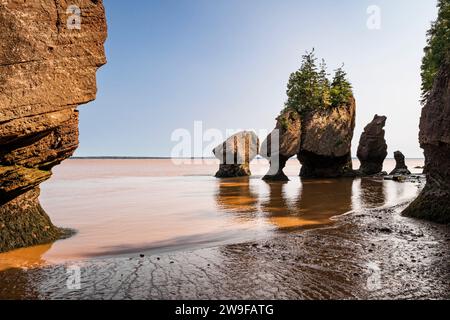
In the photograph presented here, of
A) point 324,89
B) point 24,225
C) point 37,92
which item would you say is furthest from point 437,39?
point 24,225

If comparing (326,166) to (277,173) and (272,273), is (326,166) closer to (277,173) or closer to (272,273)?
(277,173)

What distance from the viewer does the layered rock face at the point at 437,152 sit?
11398mm

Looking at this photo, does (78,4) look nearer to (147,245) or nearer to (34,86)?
(34,86)

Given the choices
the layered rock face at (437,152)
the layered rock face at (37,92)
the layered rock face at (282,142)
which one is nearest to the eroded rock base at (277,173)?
the layered rock face at (282,142)

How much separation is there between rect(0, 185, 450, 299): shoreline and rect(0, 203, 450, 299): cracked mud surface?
2cm

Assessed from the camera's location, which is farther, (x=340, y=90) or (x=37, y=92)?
(x=340, y=90)

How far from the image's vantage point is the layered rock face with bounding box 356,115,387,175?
1751 inches

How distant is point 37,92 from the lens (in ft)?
27.3

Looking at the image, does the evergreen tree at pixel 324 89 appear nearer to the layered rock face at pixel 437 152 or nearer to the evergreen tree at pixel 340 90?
the evergreen tree at pixel 340 90

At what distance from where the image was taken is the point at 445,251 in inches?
298

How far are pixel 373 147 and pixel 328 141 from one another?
10.4 meters

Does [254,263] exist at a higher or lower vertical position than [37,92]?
lower
